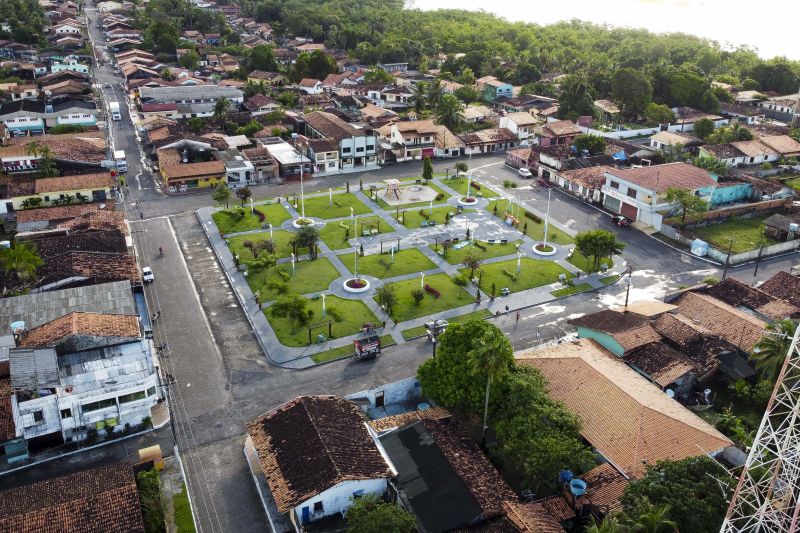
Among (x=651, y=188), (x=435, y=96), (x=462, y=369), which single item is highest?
(x=435, y=96)

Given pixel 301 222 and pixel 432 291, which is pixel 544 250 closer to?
pixel 432 291

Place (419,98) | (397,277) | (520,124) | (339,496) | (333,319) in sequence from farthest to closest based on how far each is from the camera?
(419,98) → (520,124) → (397,277) → (333,319) → (339,496)

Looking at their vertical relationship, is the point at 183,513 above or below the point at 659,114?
below

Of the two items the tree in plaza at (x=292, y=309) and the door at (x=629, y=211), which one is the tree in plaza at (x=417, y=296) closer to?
the tree in plaza at (x=292, y=309)

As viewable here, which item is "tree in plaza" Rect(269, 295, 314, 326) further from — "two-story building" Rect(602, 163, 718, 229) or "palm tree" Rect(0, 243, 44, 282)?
"two-story building" Rect(602, 163, 718, 229)

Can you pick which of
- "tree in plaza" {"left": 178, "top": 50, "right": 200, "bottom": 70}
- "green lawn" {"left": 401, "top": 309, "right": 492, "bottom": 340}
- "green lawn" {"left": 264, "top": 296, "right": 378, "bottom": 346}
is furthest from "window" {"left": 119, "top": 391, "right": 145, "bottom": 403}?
"tree in plaza" {"left": 178, "top": 50, "right": 200, "bottom": 70}

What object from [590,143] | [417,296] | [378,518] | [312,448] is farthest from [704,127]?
[378,518]

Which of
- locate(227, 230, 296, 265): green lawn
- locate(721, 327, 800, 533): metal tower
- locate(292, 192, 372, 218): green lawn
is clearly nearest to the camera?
locate(721, 327, 800, 533): metal tower
